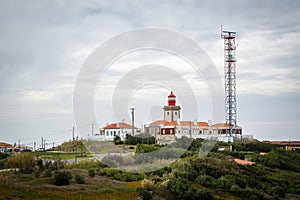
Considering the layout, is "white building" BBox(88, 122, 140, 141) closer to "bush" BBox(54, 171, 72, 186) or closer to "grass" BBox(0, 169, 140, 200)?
"grass" BBox(0, 169, 140, 200)

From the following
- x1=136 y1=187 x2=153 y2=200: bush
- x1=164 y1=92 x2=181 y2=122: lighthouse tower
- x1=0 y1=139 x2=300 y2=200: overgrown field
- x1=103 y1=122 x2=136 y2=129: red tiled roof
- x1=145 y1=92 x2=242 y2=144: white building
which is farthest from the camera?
x1=164 y1=92 x2=181 y2=122: lighthouse tower

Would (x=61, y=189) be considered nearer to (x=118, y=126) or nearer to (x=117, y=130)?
(x=117, y=130)

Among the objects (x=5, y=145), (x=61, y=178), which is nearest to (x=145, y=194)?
(x=61, y=178)

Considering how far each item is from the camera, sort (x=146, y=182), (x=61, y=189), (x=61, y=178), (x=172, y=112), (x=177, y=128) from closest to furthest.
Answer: (x=61, y=189) < (x=146, y=182) < (x=61, y=178) < (x=177, y=128) < (x=172, y=112)

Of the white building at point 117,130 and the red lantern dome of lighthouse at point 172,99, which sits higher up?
the red lantern dome of lighthouse at point 172,99

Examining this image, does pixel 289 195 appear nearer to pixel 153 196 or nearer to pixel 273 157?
pixel 153 196

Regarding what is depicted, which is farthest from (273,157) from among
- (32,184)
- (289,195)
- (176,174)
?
(32,184)

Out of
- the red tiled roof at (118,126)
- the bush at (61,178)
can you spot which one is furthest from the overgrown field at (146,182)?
the red tiled roof at (118,126)

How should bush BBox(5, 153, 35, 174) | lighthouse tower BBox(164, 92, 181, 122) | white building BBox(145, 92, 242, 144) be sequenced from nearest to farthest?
1. bush BBox(5, 153, 35, 174)
2. white building BBox(145, 92, 242, 144)
3. lighthouse tower BBox(164, 92, 181, 122)

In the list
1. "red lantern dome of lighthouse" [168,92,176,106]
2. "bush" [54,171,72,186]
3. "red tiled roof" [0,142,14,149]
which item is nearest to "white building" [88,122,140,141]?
"red lantern dome of lighthouse" [168,92,176,106]

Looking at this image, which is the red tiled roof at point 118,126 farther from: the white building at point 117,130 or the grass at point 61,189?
the grass at point 61,189

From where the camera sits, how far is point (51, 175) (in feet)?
91.8

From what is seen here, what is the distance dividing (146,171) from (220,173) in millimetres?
6382

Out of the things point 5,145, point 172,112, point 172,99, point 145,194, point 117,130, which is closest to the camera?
point 145,194
